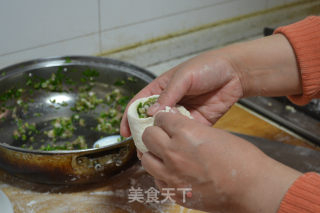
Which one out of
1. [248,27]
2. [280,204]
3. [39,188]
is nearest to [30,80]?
[39,188]

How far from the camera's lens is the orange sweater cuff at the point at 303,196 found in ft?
1.98

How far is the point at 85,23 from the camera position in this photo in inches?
48.5

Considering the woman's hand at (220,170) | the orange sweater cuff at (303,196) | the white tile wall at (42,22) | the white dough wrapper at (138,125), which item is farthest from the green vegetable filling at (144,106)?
the white tile wall at (42,22)

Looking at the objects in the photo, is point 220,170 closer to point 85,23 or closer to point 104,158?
point 104,158

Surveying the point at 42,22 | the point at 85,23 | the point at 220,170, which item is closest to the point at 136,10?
the point at 85,23

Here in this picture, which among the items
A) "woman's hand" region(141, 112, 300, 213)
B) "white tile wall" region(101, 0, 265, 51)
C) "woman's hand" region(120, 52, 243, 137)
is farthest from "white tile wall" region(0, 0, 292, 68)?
"woman's hand" region(141, 112, 300, 213)

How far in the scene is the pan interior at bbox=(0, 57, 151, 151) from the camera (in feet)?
3.54

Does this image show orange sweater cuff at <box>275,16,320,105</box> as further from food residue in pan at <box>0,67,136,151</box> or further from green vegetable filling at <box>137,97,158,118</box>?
food residue in pan at <box>0,67,136,151</box>

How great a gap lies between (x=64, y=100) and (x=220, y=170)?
0.71m

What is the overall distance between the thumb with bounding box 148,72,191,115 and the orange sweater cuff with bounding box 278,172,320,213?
0.31 meters

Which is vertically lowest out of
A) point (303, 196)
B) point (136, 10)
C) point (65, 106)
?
point (65, 106)

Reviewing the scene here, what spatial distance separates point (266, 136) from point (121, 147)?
0.53 m

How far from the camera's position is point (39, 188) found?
36.8 inches

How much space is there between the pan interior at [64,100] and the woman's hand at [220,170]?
1.57 feet
